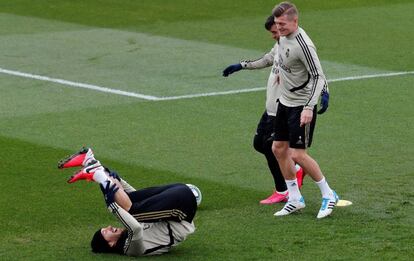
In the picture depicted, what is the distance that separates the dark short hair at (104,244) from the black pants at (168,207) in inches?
10.7

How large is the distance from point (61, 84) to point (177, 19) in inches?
293

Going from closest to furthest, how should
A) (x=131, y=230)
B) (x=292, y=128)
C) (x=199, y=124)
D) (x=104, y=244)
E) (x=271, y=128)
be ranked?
1. (x=131, y=230)
2. (x=104, y=244)
3. (x=292, y=128)
4. (x=271, y=128)
5. (x=199, y=124)

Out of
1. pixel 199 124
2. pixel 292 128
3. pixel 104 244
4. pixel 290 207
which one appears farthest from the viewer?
pixel 199 124

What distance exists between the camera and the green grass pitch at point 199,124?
478 inches

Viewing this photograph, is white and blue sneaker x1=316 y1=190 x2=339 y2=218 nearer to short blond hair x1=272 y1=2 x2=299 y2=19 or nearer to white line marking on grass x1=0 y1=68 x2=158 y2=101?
short blond hair x1=272 y1=2 x2=299 y2=19

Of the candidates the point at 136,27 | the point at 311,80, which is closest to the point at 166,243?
the point at 311,80

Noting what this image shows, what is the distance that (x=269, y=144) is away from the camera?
13.4 m

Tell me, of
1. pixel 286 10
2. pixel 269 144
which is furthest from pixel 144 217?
pixel 286 10

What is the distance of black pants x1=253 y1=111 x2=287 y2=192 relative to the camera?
1337 cm

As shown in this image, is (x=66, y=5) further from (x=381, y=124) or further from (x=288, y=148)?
(x=288, y=148)

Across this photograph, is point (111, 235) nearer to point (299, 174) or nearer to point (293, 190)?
point (293, 190)

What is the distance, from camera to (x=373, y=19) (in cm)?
2753

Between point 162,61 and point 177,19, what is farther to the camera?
point 177,19

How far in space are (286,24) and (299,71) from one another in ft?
1.79
